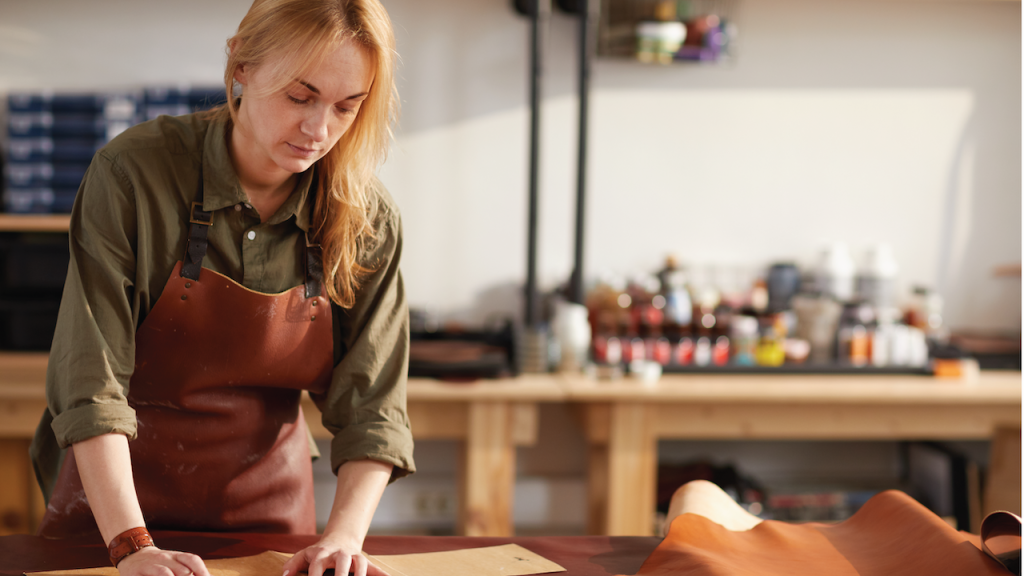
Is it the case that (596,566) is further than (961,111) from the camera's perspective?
No

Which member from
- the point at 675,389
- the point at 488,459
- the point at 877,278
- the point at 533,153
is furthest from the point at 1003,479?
the point at 533,153

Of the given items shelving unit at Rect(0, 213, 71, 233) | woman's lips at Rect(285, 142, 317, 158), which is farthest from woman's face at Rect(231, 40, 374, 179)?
shelving unit at Rect(0, 213, 71, 233)

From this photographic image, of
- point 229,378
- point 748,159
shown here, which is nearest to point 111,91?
point 229,378

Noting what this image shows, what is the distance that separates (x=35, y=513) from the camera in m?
2.30

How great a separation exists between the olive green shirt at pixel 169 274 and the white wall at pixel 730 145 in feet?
5.33

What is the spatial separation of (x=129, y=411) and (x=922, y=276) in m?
2.81

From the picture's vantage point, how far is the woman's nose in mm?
1022

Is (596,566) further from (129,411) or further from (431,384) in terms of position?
(431,384)

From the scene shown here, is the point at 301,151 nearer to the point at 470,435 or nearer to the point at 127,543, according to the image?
the point at 127,543

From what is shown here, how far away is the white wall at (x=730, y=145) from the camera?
9.24 feet

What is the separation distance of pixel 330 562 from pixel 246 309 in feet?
1.27

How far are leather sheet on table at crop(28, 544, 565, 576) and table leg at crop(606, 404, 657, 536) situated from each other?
4.04 feet

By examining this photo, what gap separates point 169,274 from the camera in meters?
1.12

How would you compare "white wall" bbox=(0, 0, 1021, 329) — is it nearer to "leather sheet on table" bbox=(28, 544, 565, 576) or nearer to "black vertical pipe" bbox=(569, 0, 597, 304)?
"black vertical pipe" bbox=(569, 0, 597, 304)
